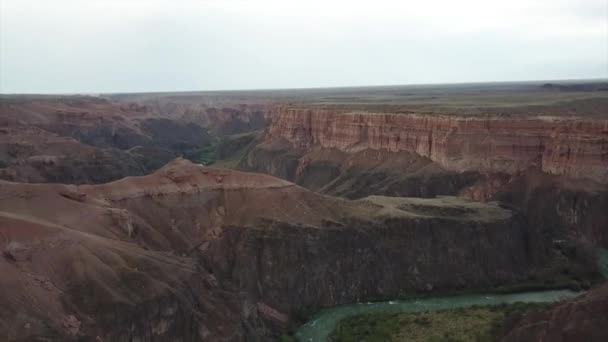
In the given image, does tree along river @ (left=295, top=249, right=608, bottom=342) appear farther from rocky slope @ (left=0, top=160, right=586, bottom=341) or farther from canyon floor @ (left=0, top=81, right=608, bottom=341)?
rocky slope @ (left=0, top=160, right=586, bottom=341)

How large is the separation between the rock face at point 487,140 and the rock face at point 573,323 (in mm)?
47205

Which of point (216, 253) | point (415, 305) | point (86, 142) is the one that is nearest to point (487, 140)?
point (415, 305)

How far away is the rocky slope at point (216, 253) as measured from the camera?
39406 mm

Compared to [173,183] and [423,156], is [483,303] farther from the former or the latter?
[423,156]

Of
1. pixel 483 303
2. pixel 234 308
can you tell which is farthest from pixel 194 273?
pixel 483 303

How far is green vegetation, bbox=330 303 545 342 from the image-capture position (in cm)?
4634

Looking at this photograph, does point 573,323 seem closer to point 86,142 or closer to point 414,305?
point 414,305

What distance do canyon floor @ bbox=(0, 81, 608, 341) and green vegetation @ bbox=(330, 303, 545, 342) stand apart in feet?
1.38

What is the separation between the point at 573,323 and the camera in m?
35.3

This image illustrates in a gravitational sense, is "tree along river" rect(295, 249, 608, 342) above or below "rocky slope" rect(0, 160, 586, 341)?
below

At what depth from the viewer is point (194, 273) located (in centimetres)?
4538

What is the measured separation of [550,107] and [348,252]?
71739 millimetres

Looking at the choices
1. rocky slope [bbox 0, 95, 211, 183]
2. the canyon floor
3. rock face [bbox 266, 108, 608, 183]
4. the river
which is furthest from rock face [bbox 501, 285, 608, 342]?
rocky slope [bbox 0, 95, 211, 183]

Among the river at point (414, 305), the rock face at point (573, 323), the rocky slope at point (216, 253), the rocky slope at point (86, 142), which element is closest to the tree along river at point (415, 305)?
the river at point (414, 305)
